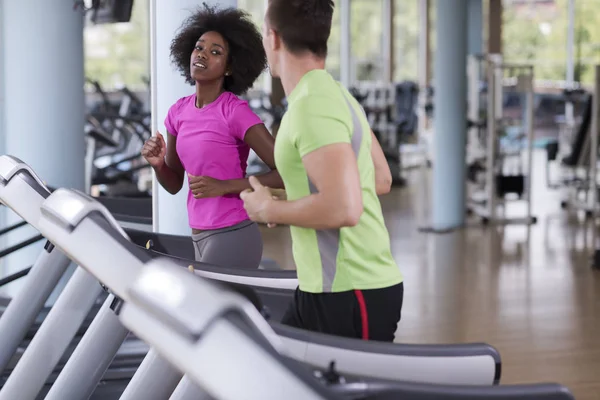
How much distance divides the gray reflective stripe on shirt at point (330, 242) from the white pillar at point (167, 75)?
145 centimetres

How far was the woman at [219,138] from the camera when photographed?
2.42 meters

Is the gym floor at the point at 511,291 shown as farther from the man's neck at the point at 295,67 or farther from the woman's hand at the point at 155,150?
the man's neck at the point at 295,67

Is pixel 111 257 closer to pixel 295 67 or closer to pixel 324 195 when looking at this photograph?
pixel 324 195

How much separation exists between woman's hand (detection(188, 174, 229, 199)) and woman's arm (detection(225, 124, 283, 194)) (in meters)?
0.01

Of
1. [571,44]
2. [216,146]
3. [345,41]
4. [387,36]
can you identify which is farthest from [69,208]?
[387,36]

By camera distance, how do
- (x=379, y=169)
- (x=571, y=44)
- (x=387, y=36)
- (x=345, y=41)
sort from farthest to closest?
(x=387, y=36) → (x=571, y=44) → (x=345, y=41) → (x=379, y=169)

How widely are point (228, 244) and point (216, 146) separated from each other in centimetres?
26

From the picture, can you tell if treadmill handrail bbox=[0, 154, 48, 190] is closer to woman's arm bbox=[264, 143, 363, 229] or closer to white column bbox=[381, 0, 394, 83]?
woman's arm bbox=[264, 143, 363, 229]

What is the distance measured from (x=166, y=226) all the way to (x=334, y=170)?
1.70 meters

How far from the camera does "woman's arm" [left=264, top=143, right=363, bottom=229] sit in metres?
1.54

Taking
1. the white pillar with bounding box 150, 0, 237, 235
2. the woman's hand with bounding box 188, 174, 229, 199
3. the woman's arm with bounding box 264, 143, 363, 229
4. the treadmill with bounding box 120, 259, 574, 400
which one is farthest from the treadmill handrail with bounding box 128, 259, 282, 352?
the white pillar with bounding box 150, 0, 237, 235

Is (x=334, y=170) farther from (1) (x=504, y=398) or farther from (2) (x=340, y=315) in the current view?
(1) (x=504, y=398)

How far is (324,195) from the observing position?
1551 mm

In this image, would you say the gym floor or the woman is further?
the gym floor
